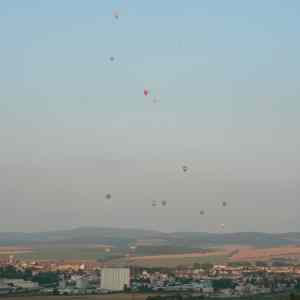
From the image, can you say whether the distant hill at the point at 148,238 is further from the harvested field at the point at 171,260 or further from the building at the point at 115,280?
the building at the point at 115,280

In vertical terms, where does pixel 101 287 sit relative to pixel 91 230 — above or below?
below

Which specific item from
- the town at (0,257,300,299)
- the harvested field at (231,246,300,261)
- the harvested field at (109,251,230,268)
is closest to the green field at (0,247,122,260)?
the harvested field at (109,251,230,268)

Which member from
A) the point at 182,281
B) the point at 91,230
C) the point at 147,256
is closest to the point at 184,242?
the point at 147,256

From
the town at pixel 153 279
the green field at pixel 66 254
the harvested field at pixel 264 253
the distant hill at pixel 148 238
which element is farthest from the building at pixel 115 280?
the distant hill at pixel 148 238

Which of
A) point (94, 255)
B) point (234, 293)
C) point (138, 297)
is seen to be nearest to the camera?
point (138, 297)

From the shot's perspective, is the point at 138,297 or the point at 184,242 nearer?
the point at 138,297

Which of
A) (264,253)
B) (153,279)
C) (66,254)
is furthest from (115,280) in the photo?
(66,254)

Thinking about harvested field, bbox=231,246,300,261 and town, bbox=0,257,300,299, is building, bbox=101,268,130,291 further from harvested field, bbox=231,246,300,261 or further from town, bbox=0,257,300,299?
harvested field, bbox=231,246,300,261

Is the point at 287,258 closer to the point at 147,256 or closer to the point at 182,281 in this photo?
the point at 147,256
